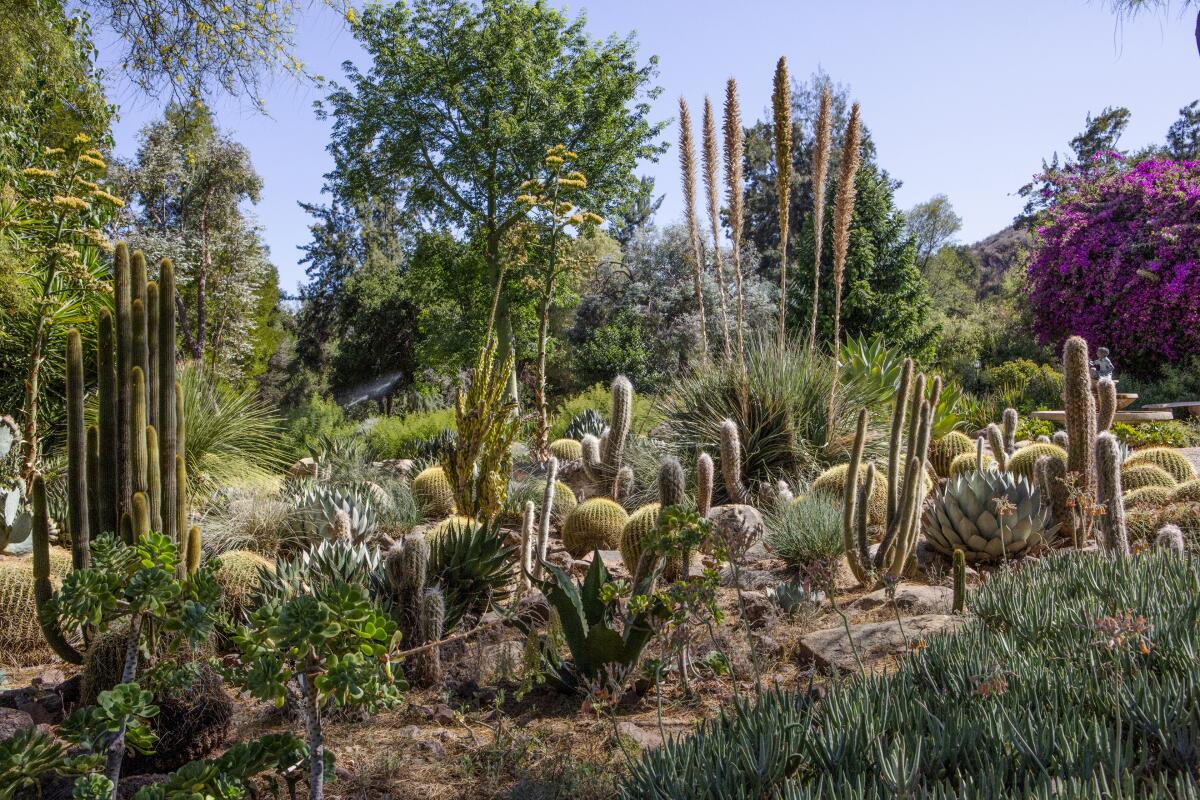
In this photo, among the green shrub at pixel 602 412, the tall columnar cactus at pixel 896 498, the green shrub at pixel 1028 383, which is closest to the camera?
the tall columnar cactus at pixel 896 498

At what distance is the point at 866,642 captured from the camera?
143 inches

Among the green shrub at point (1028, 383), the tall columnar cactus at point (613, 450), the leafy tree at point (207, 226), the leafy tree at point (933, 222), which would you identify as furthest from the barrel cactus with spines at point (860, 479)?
the leafy tree at point (933, 222)

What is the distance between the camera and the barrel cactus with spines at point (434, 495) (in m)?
8.41

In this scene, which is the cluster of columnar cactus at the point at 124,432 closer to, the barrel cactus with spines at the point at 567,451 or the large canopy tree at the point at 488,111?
the barrel cactus with spines at the point at 567,451

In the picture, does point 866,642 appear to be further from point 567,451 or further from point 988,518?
point 567,451

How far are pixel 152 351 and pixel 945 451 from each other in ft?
24.3

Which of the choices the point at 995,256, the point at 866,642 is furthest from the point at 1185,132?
the point at 866,642

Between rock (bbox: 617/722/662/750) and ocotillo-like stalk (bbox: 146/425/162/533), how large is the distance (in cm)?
214

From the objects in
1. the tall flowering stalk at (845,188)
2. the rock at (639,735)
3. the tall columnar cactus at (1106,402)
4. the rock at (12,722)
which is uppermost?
the tall flowering stalk at (845,188)

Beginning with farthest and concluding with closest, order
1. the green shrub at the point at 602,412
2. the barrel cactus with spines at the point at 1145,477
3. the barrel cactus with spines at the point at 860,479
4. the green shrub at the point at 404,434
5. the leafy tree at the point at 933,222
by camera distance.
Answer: the leafy tree at the point at 933,222 → the green shrub at the point at 404,434 → the green shrub at the point at 602,412 → the barrel cactus with spines at the point at 860,479 → the barrel cactus with spines at the point at 1145,477

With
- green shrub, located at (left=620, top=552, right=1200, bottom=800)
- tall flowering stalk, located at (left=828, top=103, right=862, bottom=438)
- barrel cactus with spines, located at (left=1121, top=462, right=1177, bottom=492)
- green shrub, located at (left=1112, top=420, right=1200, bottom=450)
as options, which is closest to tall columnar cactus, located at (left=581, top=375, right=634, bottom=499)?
tall flowering stalk, located at (left=828, top=103, right=862, bottom=438)

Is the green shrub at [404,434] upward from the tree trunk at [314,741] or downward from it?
upward

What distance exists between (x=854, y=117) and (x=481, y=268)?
1532 centimetres

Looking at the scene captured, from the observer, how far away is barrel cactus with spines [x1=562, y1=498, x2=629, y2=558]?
257 inches
